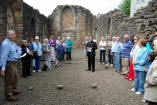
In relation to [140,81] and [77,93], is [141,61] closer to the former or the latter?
[140,81]

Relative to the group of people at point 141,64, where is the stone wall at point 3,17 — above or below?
above

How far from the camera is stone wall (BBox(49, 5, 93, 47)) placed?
2390 centimetres

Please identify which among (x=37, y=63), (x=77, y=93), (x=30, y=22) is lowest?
(x=77, y=93)

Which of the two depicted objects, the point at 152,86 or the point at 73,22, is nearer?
the point at 152,86

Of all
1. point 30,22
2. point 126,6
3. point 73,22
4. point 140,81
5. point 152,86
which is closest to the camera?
point 152,86

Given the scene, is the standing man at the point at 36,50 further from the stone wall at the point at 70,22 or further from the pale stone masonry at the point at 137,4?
the pale stone masonry at the point at 137,4

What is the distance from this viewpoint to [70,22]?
2412 cm

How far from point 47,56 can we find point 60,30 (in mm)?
15954

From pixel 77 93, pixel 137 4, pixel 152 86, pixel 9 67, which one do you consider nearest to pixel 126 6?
pixel 137 4

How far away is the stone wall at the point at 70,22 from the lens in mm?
23900

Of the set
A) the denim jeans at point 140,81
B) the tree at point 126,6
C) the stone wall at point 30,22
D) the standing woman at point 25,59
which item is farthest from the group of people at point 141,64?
the tree at point 126,6

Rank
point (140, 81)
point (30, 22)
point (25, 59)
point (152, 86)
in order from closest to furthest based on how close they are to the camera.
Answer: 1. point (152, 86)
2. point (140, 81)
3. point (25, 59)
4. point (30, 22)

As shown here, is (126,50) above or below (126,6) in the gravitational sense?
below

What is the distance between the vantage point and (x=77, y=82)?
20.6ft
